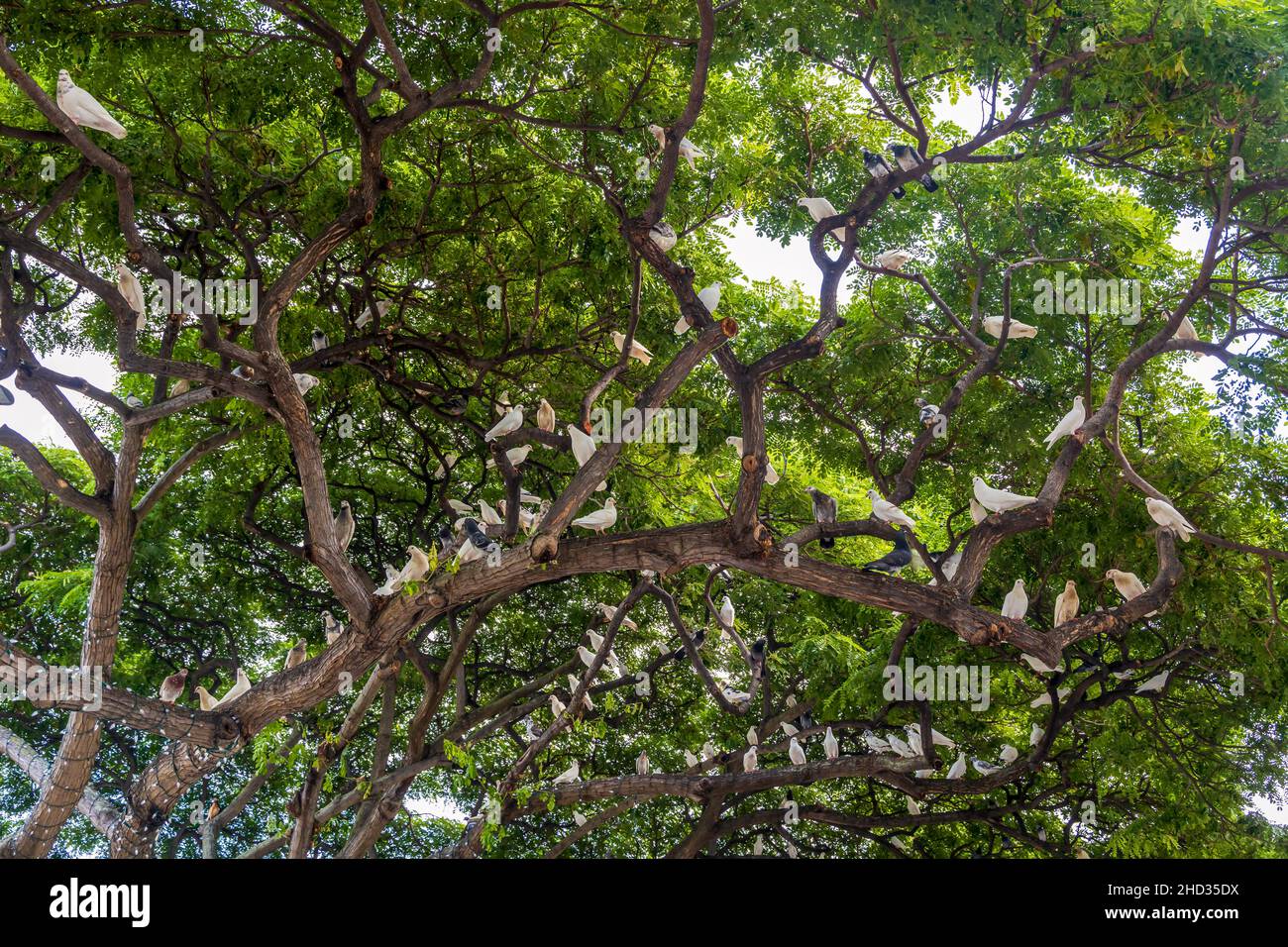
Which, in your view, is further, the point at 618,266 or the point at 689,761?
the point at 689,761

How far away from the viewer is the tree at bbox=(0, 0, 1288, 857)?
6.05m

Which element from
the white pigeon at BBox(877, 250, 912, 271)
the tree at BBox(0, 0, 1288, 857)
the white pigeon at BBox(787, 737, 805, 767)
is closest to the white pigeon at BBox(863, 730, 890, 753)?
the tree at BBox(0, 0, 1288, 857)

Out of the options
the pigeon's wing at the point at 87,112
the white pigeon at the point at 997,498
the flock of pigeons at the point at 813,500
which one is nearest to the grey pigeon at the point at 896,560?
the flock of pigeons at the point at 813,500

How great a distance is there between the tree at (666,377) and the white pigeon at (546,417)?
0.59 metres

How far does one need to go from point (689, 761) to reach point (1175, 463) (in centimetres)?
551

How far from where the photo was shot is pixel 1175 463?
7949 millimetres

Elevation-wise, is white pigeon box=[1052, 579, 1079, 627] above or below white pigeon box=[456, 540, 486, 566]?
below

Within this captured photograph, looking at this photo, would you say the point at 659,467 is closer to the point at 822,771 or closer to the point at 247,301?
the point at 822,771

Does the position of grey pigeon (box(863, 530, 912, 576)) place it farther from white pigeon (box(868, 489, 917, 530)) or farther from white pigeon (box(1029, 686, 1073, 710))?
white pigeon (box(1029, 686, 1073, 710))

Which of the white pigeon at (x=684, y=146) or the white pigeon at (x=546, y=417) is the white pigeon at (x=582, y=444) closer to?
the white pigeon at (x=546, y=417)

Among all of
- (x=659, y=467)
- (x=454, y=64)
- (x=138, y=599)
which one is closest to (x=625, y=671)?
(x=659, y=467)

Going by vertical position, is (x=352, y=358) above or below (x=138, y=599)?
above

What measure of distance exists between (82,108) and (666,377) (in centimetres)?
354

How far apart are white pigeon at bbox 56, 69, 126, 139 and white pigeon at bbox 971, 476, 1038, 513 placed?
5385 millimetres
